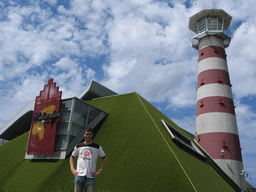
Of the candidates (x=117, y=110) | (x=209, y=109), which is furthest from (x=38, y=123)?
(x=209, y=109)

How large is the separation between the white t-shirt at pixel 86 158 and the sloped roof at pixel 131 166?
Answer: 5.45 meters

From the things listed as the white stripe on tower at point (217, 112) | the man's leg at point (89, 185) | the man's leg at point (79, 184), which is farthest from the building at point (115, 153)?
the white stripe on tower at point (217, 112)

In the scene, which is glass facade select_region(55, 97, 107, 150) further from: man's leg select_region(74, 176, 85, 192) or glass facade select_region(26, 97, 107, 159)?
man's leg select_region(74, 176, 85, 192)

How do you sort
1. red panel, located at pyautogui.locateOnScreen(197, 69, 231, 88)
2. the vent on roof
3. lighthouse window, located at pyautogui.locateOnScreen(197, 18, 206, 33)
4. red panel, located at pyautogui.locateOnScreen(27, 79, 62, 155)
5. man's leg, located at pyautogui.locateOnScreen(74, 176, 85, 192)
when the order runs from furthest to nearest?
lighthouse window, located at pyautogui.locateOnScreen(197, 18, 206, 33), red panel, located at pyautogui.locateOnScreen(197, 69, 231, 88), red panel, located at pyautogui.locateOnScreen(27, 79, 62, 155), the vent on roof, man's leg, located at pyautogui.locateOnScreen(74, 176, 85, 192)

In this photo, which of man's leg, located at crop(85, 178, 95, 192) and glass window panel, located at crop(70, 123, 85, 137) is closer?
man's leg, located at crop(85, 178, 95, 192)

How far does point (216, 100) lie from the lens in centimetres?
2442

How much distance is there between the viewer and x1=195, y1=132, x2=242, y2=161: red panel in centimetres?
2212

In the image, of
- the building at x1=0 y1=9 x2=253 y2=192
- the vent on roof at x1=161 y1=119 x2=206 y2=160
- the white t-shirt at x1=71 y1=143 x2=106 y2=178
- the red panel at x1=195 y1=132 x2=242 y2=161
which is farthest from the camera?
the red panel at x1=195 y1=132 x2=242 y2=161

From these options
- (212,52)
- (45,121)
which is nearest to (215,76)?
(212,52)

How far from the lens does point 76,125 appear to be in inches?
624

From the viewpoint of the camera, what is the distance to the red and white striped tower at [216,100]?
22172 millimetres

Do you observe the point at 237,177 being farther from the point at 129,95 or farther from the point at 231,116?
the point at 129,95

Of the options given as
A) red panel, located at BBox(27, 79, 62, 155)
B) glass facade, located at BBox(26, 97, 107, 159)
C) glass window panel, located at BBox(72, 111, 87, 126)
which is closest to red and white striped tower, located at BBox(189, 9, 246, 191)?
glass facade, located at BBox(26, 97, 107, 159)

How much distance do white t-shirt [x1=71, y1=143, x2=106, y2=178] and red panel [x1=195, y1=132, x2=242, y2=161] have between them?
67.2 ft
